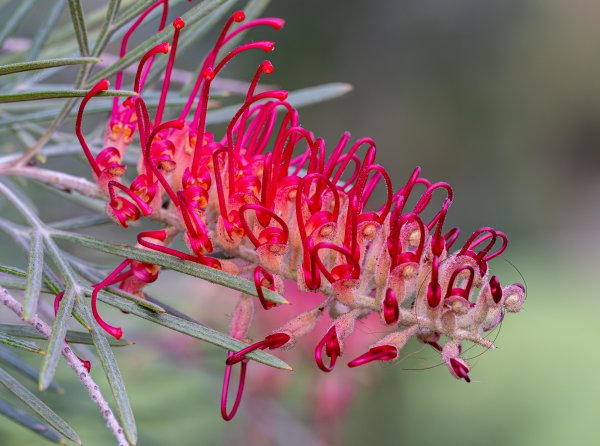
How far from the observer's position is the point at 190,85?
68 centimetres

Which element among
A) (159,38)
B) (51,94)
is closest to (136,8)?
(159,38)

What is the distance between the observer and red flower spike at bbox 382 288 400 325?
504mm

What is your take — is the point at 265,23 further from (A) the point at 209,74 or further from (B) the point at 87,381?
(B) the point at 87,381

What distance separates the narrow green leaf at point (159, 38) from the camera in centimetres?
51

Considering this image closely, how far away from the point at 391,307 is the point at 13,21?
396 millimetres

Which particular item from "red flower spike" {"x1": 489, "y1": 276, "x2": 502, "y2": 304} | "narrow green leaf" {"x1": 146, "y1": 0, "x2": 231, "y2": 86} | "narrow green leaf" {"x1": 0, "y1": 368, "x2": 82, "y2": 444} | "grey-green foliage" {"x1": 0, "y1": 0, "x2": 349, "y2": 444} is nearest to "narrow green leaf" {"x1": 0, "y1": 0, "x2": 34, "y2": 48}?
"grey-green foliage" {"x1": 0, "y1": 0, "x2": 349, "y2": 444}

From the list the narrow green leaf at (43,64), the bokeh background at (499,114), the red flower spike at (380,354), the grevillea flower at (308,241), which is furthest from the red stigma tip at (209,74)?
the bokeh background at (499,114)

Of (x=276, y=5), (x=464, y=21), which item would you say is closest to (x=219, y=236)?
(x=276, y=5)

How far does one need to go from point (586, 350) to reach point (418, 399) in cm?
68

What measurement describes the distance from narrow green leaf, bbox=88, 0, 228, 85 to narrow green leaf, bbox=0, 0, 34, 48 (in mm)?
136

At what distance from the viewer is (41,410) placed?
45cm

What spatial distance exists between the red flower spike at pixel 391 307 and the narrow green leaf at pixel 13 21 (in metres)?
0.39

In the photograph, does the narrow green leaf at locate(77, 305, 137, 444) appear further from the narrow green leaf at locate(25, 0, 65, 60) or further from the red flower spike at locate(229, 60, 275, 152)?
the narrow green leaf at locate(25, 0, 65, 60)

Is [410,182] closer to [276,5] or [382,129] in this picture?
[276,5]
